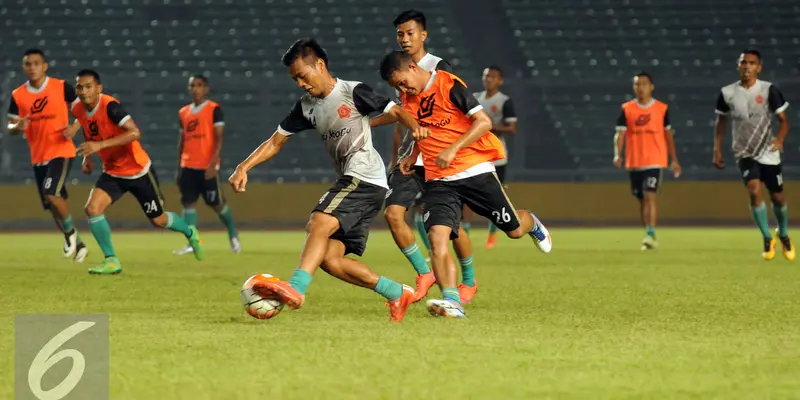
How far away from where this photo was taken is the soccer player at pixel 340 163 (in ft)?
24.7

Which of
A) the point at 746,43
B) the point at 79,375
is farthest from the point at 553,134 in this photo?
the point at 79,375

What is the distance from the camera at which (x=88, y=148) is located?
36.5ft

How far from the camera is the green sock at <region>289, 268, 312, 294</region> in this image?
7324mm

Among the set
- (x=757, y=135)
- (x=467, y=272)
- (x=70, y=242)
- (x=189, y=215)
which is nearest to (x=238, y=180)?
(x=467, y=272)

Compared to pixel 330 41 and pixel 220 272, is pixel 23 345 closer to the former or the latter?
pixel 220 272

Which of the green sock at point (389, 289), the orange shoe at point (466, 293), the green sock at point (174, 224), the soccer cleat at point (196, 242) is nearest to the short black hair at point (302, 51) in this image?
the green sock at point (389, 289)

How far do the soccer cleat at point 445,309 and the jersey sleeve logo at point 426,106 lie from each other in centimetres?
127

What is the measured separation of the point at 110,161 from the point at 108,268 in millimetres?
993

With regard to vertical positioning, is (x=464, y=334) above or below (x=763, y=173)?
below

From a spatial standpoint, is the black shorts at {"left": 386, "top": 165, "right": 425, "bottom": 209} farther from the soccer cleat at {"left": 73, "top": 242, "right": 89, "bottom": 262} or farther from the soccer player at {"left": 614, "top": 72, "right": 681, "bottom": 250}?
the soccer player at {"left": 614, "top": 72, "right": 681, "bottom": 250}

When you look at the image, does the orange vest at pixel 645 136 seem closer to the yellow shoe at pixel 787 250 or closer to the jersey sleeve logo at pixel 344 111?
the yellow shoe at pixel 787 250

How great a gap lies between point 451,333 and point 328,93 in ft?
5.44

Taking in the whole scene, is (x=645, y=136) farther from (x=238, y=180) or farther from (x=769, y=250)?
(x=238, y=180)

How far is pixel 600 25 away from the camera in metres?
28.8
